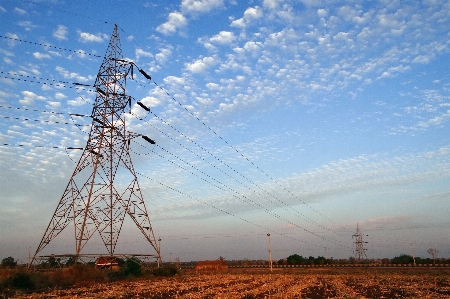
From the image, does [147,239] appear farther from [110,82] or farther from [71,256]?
[110,82]

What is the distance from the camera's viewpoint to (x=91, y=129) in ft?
133

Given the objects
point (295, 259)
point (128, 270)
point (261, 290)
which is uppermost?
point (128, 270)

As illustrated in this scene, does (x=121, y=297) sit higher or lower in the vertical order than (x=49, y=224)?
lower

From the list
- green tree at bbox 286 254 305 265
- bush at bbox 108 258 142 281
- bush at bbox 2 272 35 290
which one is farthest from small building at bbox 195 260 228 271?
bush at bbox 2 272 35 290

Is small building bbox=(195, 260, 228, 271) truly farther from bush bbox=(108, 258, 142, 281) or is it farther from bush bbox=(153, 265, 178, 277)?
bush bbox=(108, 258, 142, 281)

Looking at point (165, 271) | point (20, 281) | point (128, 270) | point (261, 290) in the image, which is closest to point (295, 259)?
point (165, 271)

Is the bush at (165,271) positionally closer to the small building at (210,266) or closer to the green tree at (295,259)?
the small building at (210,266)

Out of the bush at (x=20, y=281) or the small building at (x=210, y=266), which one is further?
the small building at (x=210, y=266)

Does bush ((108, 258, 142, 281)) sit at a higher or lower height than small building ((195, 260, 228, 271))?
higher

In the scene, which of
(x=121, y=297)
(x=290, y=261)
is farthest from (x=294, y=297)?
(x=290, y=261)

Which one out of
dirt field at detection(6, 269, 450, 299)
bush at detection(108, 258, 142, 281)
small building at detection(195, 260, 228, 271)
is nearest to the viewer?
dirt field at detection(6, 269, 450, 299)

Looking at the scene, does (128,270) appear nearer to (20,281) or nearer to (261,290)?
(20,281)

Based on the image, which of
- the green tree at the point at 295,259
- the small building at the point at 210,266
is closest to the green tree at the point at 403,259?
the green tree at the point at 295,259

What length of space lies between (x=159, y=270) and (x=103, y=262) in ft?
29.1
